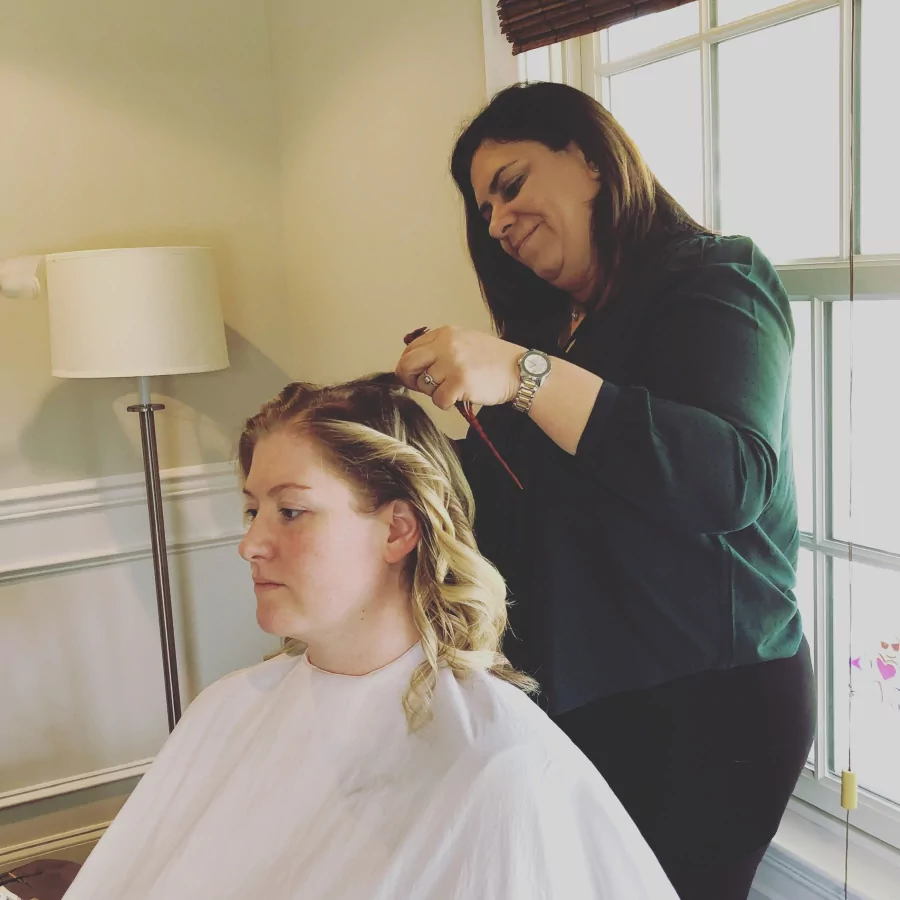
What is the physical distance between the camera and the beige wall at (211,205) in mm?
2131

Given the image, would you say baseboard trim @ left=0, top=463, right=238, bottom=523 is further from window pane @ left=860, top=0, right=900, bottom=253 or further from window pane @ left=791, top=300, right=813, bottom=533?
window pane @ left=860, top=0, right=900, bottom=253

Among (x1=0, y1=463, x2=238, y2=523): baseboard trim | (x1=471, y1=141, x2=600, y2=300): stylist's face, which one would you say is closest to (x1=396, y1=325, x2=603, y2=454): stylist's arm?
(x1=471, y1=141, x2=600, y2=300): stylist's face

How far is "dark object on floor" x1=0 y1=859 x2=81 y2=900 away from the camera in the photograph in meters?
1.89

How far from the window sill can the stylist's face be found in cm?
95

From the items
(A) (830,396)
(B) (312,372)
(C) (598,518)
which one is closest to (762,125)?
(A) (830,396)

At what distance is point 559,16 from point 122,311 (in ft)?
3.49

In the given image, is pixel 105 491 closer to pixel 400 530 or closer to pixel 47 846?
pixel 47 846

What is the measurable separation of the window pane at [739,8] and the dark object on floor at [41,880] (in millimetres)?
1969

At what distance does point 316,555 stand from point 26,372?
152 cm

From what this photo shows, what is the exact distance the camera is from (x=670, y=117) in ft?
5.58

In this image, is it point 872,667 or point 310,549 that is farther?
point 872,667

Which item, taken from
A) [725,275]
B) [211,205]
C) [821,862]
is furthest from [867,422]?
[211,205]

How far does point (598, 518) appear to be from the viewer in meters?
1.18

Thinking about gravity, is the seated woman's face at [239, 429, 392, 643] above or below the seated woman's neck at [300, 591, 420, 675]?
above
